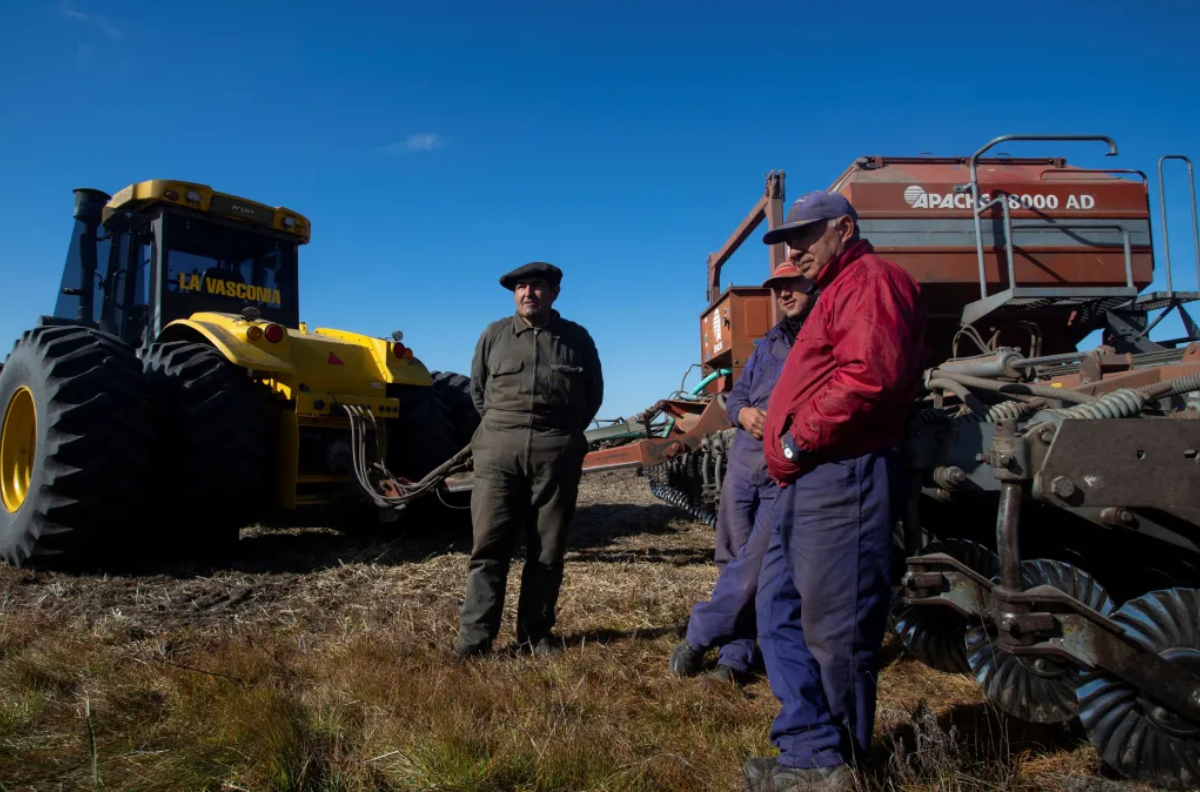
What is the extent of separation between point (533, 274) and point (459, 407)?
3.07m

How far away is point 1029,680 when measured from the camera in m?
2.42

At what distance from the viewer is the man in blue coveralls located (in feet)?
9.80

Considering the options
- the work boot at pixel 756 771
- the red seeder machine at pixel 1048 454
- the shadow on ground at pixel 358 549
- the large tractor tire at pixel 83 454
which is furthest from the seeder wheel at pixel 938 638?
the large tractor tire at pixel 83 454

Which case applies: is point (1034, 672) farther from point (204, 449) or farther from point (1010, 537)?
point (204, 449)

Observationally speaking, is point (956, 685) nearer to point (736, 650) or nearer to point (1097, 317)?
point (736, 650)

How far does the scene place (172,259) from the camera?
5906 millimetres

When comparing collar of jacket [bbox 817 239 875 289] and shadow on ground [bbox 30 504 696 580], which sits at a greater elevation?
collar of jacket [bbox 817 239 875 289]

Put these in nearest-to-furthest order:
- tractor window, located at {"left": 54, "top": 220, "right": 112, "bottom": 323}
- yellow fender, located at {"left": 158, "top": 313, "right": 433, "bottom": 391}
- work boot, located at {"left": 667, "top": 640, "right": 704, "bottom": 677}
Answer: work boot, located at {"left": 667, "top": 640, "right": 704, "bottom": 677} → yellow fender, located at {"left": 158, "top": 313, "right": 433, "bottom": 391} → tractor window, located at {"left": 54, "top": 220, "right": 112, "bottom": 323}

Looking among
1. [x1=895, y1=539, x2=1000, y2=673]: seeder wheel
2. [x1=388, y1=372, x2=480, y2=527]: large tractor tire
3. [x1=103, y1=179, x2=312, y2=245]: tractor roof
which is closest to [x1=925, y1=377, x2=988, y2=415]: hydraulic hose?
[x1=895, y1=539, x2=1000, y2=673]: seeder wheel

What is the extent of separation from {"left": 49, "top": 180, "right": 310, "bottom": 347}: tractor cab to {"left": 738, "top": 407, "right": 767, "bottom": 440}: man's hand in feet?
15.1

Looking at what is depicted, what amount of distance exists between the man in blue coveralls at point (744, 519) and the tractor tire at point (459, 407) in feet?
10.5

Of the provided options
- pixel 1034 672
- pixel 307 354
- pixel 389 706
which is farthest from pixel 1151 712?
pixel 307 354

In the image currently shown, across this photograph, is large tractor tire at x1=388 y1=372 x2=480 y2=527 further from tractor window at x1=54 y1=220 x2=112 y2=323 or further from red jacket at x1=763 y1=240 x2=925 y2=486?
red jacket at x1=763 y1=240 x2=925 y2=486

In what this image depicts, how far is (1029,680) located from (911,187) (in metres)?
3.74
